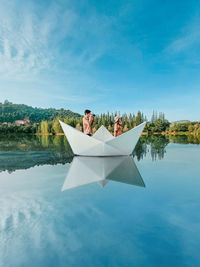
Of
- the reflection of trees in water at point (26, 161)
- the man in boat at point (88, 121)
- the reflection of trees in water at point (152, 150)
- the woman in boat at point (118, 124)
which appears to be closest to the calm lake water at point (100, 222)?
the reflection of trees in water at point (26, 161)

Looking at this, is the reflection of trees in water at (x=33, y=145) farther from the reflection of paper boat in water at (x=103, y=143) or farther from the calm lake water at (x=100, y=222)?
the calm lake water at (x=100, y=222)

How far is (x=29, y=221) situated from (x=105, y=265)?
1.15 metres

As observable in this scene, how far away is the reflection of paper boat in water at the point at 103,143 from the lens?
6113 millimetres

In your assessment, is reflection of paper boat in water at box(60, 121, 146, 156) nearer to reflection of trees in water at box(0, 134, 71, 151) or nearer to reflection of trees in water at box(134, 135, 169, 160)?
reflection of trees in water at box(134, 135, 169, 160)

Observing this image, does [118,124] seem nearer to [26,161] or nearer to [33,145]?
[26,161]

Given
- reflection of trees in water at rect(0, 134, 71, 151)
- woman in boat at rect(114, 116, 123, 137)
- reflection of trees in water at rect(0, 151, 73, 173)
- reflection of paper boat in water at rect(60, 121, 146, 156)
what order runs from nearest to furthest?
reflection of trees in water at rect(0, 151, 73, 173) → reflection of paper boat in water at rect(60, 121, 146, 156) → woman in boat at rect(114, 116, 123, 137) → reflection of trees in water at rect(0, 134, 71, 151)

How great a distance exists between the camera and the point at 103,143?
6.14m

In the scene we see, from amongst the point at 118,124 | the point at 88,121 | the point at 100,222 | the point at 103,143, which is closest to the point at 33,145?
the point at 88,121

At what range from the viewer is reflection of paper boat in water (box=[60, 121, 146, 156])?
6.11m

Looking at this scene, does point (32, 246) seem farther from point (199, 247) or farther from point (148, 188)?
point (148, 188)

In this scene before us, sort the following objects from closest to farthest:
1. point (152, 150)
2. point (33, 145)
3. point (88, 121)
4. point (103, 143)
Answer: point (103, 143), point (88, 121), point (152, 150), point (33, 145)

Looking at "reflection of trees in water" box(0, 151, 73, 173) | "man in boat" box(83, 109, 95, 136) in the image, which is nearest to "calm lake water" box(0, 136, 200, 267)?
"reflection of trees in water" box(0, 151, 73, 173)

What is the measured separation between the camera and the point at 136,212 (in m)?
2.26

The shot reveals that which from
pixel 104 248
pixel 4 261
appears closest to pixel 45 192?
pixel 4 261
